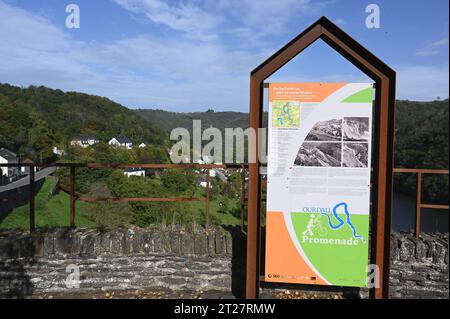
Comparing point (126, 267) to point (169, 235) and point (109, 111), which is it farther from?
point (109, 111)

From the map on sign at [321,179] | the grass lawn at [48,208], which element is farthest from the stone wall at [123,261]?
the grass lawn at [48,208]

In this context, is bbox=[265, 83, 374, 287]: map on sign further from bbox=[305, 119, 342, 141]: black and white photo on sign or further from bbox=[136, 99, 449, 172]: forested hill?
bbox=[136, 99, 449, 172]: forested hill

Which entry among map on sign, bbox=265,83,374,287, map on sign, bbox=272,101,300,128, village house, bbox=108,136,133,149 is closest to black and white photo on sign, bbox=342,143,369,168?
map on sign, bbox=265,83,374,287

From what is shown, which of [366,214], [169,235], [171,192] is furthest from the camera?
[171,192]

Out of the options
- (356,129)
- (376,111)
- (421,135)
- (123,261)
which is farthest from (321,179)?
(421,135)

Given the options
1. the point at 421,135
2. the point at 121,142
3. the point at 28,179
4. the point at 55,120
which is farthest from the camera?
the point at 421,135

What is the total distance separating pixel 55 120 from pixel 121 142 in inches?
234

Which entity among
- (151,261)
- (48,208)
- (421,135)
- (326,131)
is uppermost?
(421,135)

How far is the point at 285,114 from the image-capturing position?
330cm

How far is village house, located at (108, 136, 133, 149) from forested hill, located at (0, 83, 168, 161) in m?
0.26

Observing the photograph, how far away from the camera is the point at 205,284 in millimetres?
3900

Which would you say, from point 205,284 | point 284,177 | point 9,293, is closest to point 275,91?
point 284,177

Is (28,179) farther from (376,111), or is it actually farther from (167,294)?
(376,111)
